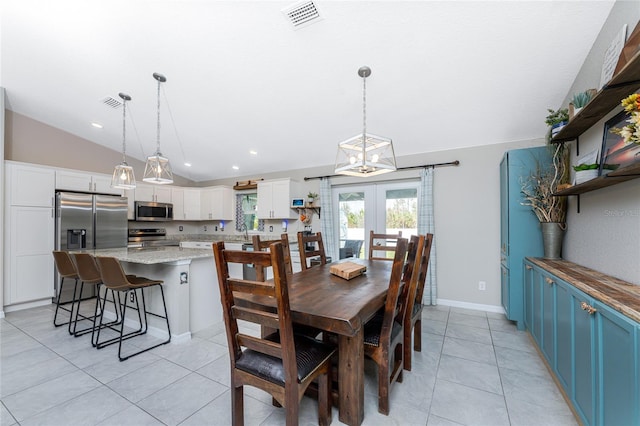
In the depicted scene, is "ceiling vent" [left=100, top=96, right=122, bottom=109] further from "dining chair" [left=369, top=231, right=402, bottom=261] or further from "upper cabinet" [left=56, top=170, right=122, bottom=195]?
"dining chair" [left=369, top=231, right=402, bottom=261]

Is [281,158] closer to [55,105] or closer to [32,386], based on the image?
[55,105]

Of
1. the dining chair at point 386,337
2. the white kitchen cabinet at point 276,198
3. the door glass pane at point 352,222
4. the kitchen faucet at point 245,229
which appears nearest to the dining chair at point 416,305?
the dining chair at point 386,337

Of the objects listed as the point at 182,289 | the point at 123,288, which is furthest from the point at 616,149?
the point at 123,288

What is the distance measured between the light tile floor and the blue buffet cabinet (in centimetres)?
40

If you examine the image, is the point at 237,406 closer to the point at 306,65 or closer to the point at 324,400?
the point at 324,400

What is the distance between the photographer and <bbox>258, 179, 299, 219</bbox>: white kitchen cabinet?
5.04 meters

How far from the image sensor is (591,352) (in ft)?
4.60

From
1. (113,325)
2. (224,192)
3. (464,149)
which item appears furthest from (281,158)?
(113,325)

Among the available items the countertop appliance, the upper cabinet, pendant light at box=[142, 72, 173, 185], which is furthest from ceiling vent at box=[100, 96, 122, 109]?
the countertop appliance

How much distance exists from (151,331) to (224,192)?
143 inches

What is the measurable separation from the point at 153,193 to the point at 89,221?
136 centimetres

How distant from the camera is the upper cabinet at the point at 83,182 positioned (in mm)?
4211

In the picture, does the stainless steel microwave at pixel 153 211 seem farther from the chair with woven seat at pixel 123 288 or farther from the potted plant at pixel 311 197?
the potted plant at pixel 311 197

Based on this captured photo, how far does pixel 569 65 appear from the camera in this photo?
7.67ft
